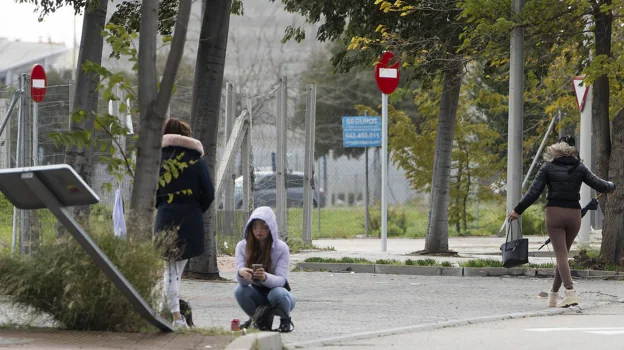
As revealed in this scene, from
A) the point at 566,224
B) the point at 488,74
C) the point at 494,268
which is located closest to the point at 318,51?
the point at 488,74

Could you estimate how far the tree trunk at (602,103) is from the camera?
18.1m

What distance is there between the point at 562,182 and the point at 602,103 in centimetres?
632

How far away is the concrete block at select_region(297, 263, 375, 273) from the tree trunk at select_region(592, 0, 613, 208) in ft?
11.9

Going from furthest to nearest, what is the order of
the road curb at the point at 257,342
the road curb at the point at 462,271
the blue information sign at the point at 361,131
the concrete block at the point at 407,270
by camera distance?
the blue information sign at the point at 361,131
the concrete block at the point at 407,270
the road curb at the point at 462,271
the road curb at the point at 257,342

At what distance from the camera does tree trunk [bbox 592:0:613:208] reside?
1812 centimetres

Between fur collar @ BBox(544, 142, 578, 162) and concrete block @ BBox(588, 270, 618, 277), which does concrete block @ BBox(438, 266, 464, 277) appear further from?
fur collar @ BBox(544, 142, 578, 162)

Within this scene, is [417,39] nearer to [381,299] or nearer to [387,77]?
[387,77]

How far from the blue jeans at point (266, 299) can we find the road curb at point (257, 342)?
2.80ft

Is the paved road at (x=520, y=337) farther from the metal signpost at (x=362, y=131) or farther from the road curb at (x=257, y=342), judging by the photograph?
the metal signpost at (x=362, y=131)

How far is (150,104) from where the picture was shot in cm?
885

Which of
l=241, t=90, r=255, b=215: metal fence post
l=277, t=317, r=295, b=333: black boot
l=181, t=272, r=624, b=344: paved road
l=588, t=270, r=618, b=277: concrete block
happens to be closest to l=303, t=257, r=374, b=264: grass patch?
l=181, t=272, r=624, b=344: paved road

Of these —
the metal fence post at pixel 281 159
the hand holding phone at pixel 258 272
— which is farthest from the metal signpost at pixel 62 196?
the metal fence post at pixel 281 159

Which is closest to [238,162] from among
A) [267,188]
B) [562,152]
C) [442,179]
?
[267,188]

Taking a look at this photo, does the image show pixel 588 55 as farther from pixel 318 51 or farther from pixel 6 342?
pixel 318 51
